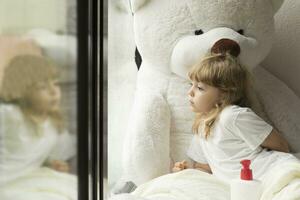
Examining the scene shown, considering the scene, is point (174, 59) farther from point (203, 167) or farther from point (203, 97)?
point (203, 167)

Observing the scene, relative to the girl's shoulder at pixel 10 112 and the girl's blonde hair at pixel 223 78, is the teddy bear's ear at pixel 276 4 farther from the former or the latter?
the girl's shoulder at pixel 10 112

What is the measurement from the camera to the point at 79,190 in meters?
0.51

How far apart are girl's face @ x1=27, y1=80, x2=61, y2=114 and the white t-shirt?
412 millimetres

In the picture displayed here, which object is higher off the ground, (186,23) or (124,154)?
(186,23)

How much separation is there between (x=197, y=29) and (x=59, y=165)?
21.0 inches

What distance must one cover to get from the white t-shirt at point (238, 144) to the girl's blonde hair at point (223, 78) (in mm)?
17

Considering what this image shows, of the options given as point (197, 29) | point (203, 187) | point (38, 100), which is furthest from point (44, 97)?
point (197, 29)

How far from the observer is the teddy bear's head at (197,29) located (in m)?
0.92

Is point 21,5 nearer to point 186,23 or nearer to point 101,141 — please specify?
point 101,141

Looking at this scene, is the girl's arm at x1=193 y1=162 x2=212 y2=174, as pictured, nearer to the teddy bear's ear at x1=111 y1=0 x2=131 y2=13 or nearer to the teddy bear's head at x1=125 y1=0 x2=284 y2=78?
the teddy bear's head at x1=125 y1=0 x2=284 y2=78

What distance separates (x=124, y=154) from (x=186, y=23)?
1.10 ft

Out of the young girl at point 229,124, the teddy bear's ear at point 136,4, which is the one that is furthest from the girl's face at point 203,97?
the teddy bear's ear at point 136,4

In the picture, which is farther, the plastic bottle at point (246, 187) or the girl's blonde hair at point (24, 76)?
the plastic bottle at point (246, 187)

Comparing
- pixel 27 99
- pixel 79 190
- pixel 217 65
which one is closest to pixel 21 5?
pixel 27 99
